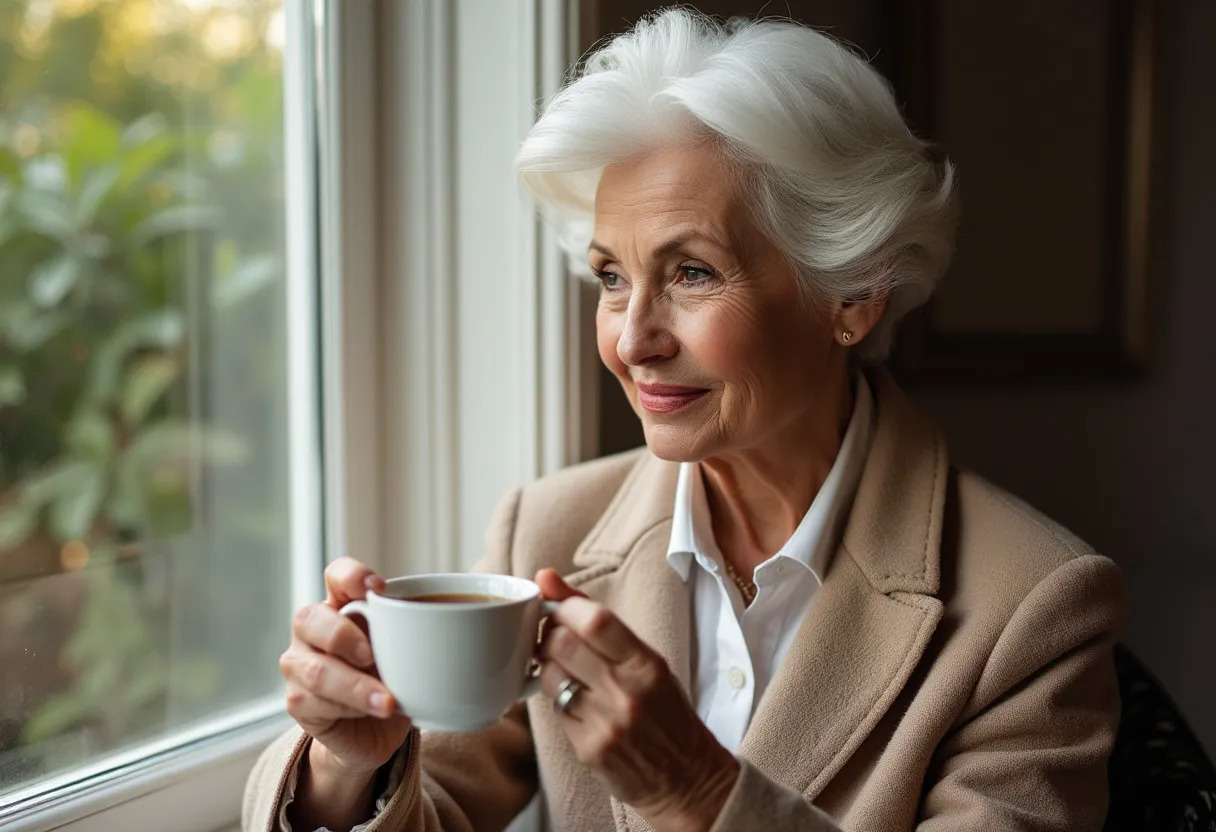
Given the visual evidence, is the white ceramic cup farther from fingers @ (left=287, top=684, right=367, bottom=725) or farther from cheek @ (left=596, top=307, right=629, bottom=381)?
cheek @ (left=596, top=307, right=629, bottom=381)

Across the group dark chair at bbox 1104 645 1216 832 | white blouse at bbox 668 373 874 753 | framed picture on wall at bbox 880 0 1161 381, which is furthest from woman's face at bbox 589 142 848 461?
framed picture on wall at bbox 880 0 1161 381

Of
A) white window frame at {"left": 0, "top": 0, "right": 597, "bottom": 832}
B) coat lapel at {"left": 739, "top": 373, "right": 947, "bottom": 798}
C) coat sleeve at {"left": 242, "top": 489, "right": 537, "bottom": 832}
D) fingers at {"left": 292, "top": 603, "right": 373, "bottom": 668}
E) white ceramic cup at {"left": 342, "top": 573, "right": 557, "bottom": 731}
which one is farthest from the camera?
white window frame at {"left": 0, "top": 0, "right": 597, "bottom": 832}

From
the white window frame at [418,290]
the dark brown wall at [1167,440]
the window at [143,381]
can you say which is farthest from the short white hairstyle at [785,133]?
the dark brown wall at [1167,440]

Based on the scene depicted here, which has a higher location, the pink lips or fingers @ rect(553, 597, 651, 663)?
the pink lips

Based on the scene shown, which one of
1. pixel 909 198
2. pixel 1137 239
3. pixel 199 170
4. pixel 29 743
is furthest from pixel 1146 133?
pixel 29 743

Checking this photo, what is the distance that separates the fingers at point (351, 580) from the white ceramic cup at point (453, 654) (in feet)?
0.17

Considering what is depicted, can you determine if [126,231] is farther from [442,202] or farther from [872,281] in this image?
[872,281]

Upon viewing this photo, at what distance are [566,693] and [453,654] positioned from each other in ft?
0.45

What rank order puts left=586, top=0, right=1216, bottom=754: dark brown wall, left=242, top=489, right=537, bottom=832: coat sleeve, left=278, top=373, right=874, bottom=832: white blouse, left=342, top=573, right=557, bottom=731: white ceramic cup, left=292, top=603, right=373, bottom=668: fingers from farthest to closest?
left=586, top=0, right=1216, bottom=754: dark brown wall < left=278, top=373, right=874, bottom=832: white blouse < left=242, top=489, right=537, bottom=832: coat sleeve < left=292, top=603, right=373, bottom=668: fingers < left=342, top=573, right=557, bottom=731: white ceramic cup

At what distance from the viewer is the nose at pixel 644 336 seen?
4.22ft

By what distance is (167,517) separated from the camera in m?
1.37

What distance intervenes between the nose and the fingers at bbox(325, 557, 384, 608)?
44 cm

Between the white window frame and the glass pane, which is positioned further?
the white window frame

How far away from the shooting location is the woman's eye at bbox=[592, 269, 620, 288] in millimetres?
1387
